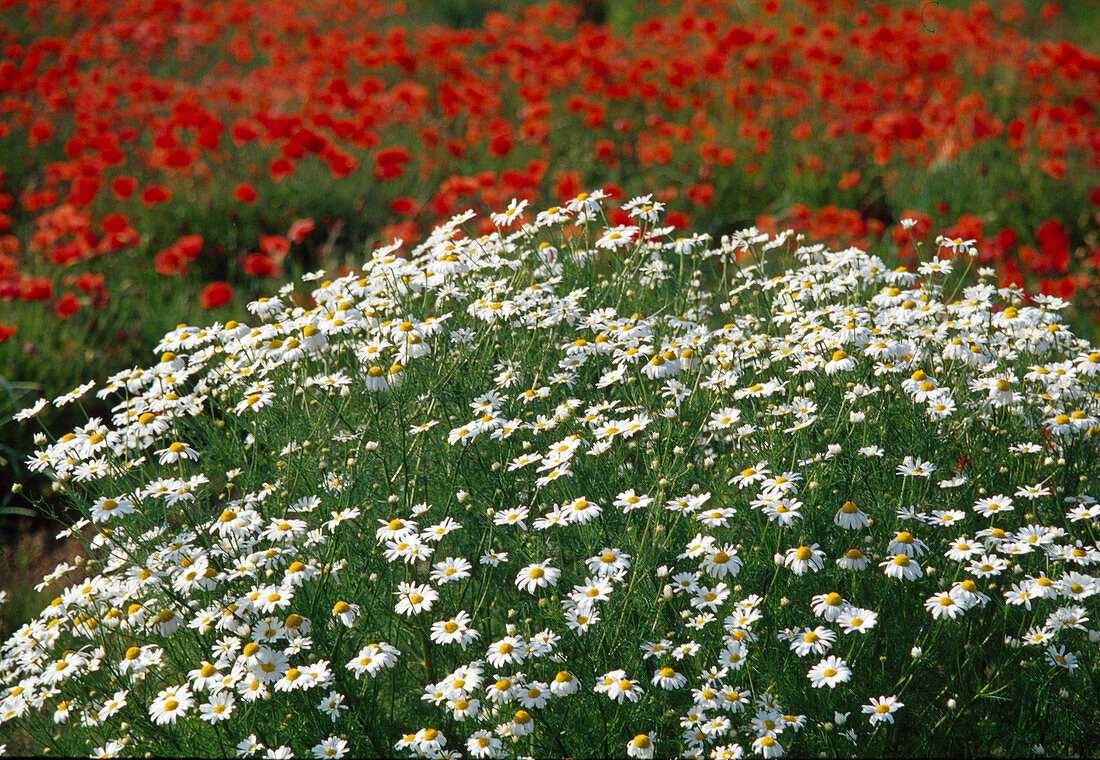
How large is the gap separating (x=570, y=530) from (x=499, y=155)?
4.07 metres

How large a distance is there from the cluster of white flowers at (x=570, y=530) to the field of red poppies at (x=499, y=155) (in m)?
1.81

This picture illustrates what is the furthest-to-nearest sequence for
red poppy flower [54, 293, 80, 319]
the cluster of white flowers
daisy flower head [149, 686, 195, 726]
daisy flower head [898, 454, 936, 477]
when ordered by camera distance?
red poppy flower [54, 293, 80, 319] → daisy flower head [898, 454, 936, 477] → the cluster of white flowers → daisy flower head [149, 686, 195, 726]

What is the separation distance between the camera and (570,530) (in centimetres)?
310

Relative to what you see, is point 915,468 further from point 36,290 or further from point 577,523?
point 36,290

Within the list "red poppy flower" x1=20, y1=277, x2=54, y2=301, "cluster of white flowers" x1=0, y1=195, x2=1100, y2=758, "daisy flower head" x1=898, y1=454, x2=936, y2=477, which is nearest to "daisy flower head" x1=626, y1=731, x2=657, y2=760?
"cluster of white flowers" x1=0, y1=195, x2=1100, y2=758

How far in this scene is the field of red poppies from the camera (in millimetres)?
5898

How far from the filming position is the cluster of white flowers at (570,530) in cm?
267

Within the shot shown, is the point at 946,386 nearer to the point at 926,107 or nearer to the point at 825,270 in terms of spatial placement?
the point at 825,270

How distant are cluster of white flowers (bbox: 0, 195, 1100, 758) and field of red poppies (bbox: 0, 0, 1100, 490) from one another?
181 centimetres

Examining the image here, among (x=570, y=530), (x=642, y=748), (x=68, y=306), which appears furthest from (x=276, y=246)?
(x=642, y=748)

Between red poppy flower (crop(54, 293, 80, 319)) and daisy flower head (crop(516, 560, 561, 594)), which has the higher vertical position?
daisy flower head (crop(516, 560, 561, 594))

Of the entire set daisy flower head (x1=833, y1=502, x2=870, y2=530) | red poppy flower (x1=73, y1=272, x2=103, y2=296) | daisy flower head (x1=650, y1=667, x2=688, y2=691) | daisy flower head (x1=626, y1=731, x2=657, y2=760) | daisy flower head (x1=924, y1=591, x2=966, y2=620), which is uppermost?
daisy flower head (x1=833, y1=502, x2=870, y2=530)

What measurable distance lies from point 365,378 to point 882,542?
1.82 meters

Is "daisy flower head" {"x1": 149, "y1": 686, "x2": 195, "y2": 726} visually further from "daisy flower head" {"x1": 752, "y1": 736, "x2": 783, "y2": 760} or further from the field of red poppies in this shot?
the field of red poppies
